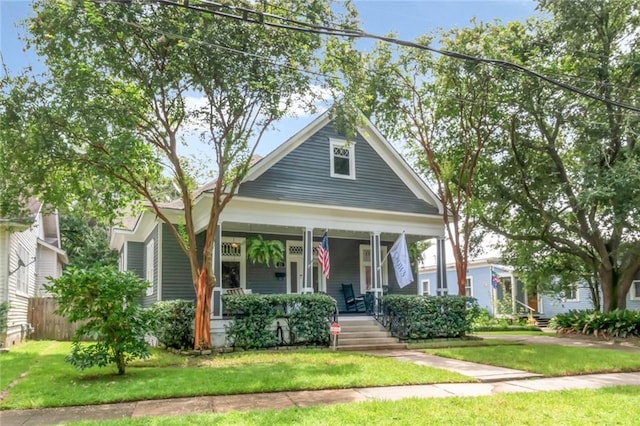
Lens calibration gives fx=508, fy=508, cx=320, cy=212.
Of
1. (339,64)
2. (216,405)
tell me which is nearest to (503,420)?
(216,405)

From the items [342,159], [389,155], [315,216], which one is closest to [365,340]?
[315,216]

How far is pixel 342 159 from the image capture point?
51.8 feet

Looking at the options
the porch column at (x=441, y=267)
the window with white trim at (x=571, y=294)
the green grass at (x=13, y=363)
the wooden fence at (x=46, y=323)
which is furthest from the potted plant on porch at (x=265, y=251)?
the window with white trim at (x=571, y=294)

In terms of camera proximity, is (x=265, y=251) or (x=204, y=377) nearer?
(x=204, y=377)

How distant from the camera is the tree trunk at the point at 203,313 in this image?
11484 millimetres

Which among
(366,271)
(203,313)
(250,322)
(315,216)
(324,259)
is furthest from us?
(366,271)

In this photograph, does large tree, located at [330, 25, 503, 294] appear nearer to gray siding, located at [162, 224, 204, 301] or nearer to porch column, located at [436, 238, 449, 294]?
porch column, located at [436, 238, 449, 294]

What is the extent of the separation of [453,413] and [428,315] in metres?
8.32

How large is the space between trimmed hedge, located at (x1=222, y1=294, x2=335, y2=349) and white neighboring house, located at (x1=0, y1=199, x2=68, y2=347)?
4189mm

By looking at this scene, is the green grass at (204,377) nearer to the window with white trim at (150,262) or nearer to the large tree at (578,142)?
the window with white trim at (150,262)

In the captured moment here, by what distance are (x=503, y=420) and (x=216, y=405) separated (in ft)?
10.9

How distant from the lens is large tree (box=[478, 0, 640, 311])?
1520 cm

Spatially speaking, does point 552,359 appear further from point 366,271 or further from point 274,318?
point 366,271

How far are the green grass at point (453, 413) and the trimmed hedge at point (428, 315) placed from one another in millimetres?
7077
